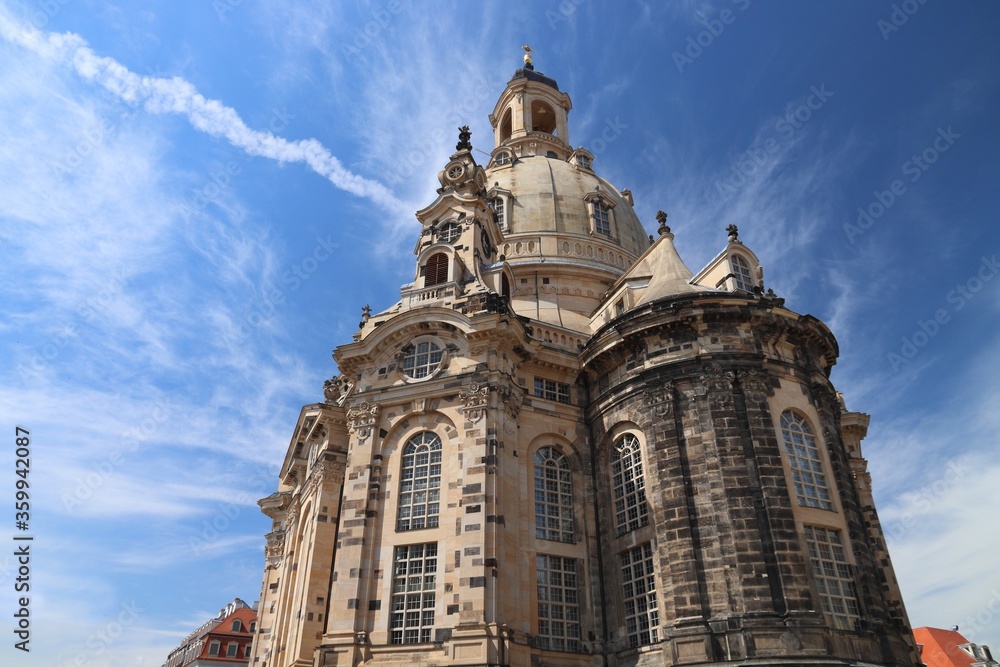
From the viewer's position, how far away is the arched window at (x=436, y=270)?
34.9 m

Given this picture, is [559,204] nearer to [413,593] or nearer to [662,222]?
[662,222]

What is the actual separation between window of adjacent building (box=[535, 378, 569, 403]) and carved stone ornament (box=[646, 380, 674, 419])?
4792 millimetres

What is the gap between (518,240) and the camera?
1817 inches

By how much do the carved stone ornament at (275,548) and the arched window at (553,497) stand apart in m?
21.4

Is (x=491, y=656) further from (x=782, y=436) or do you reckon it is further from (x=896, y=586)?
(x=896, y=586)

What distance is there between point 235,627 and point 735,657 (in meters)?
54.0

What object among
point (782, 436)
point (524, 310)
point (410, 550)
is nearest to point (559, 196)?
point (524, 310)

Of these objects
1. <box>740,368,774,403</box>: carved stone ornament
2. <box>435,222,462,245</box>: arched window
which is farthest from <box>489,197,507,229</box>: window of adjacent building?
<box>740,368,774,403</box>: carved stone ornament

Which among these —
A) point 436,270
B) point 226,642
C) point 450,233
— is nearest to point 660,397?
point 436,270

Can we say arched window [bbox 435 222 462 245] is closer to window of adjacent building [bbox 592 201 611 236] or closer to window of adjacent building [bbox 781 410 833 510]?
window of adjacent building [bbox 592 201 611 236]

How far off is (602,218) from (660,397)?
23578 mm

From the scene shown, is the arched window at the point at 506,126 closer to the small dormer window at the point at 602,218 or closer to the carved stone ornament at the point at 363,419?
the small dormer window at the point at 602,218

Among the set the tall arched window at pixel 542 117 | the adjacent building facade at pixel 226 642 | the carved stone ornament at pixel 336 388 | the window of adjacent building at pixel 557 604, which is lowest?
the window of adjacent building at pixel 557 604

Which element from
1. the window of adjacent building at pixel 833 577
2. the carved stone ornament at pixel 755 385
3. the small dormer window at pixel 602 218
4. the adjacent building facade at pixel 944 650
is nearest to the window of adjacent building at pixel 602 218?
the small dormer window at pixel 602 218
